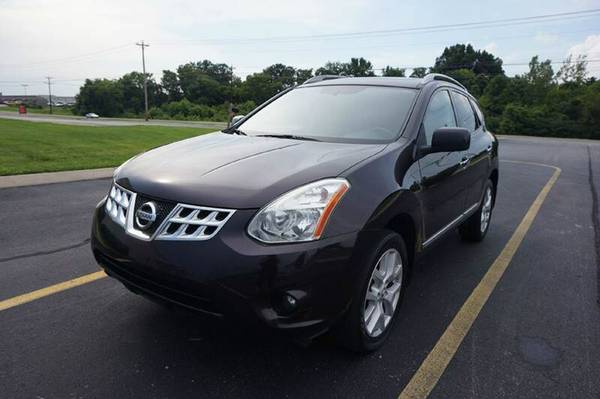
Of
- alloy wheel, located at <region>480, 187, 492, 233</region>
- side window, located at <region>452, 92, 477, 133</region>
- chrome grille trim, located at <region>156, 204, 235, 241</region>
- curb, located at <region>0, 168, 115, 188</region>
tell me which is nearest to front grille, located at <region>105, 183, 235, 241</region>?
chrome grille trim, located at <region>156, 204, 235, 241</region>

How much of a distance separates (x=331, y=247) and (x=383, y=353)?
3.12 feet

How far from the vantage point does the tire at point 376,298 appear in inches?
95.5

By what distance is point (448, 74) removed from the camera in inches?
2980

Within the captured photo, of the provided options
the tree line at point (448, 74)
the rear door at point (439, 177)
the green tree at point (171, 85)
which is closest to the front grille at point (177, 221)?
the rear door at point (439, 177)

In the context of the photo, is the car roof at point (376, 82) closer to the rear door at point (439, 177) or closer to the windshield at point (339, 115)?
the windshield at point (339, 115)

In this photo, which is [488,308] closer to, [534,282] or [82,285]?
[534,282]

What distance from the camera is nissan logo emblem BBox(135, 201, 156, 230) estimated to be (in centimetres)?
233

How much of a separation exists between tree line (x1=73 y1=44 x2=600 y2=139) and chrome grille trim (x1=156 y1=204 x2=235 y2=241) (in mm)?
29045

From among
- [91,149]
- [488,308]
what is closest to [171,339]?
[488,308]

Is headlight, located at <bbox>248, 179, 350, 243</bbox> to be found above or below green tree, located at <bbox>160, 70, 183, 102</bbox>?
below

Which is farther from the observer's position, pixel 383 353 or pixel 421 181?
pixel 421 181

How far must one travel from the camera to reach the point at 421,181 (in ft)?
10.2

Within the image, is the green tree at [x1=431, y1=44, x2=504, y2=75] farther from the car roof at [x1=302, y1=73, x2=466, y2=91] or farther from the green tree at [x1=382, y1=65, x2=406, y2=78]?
the car roof at [x1=302, y1=73, x2=466, y2=91]

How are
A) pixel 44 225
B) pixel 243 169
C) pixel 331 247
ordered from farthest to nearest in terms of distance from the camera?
pixel 44 225 → pixel 243 169 → pixel 331 247
